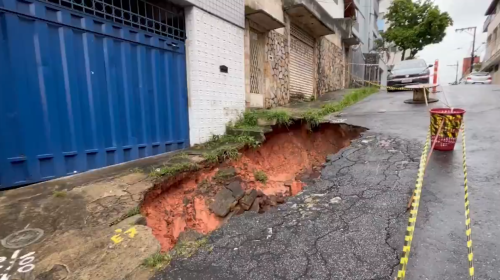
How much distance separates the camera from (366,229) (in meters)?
2.49

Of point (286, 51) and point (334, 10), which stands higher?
point (334, 10)

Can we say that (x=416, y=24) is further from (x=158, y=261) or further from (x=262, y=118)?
(x=158, y=261)

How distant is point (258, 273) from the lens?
2043mm

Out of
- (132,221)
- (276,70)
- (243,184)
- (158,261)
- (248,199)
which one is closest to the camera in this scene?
(158,261)

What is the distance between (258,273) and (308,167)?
3835mm

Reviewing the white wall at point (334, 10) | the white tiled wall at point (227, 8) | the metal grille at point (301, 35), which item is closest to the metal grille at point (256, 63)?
the white tiled wall at point (227, 8)

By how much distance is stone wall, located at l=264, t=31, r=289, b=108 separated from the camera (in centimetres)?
775

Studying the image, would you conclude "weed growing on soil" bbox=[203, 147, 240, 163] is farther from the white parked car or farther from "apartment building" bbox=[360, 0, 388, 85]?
the white parked car

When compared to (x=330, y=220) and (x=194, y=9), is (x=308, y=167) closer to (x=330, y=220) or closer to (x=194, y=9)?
(x=330, y=220)

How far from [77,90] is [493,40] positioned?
122 feet

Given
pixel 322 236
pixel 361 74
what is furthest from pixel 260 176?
pixel 361 74

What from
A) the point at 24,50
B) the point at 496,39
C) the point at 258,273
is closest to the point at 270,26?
the point at 24,50

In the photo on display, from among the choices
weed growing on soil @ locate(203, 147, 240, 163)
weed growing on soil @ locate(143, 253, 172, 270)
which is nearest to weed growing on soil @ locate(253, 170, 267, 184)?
weed growing on soil @ locate(203, 147, 240, 163)

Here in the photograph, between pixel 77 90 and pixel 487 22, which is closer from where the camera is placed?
pixel 77 90
